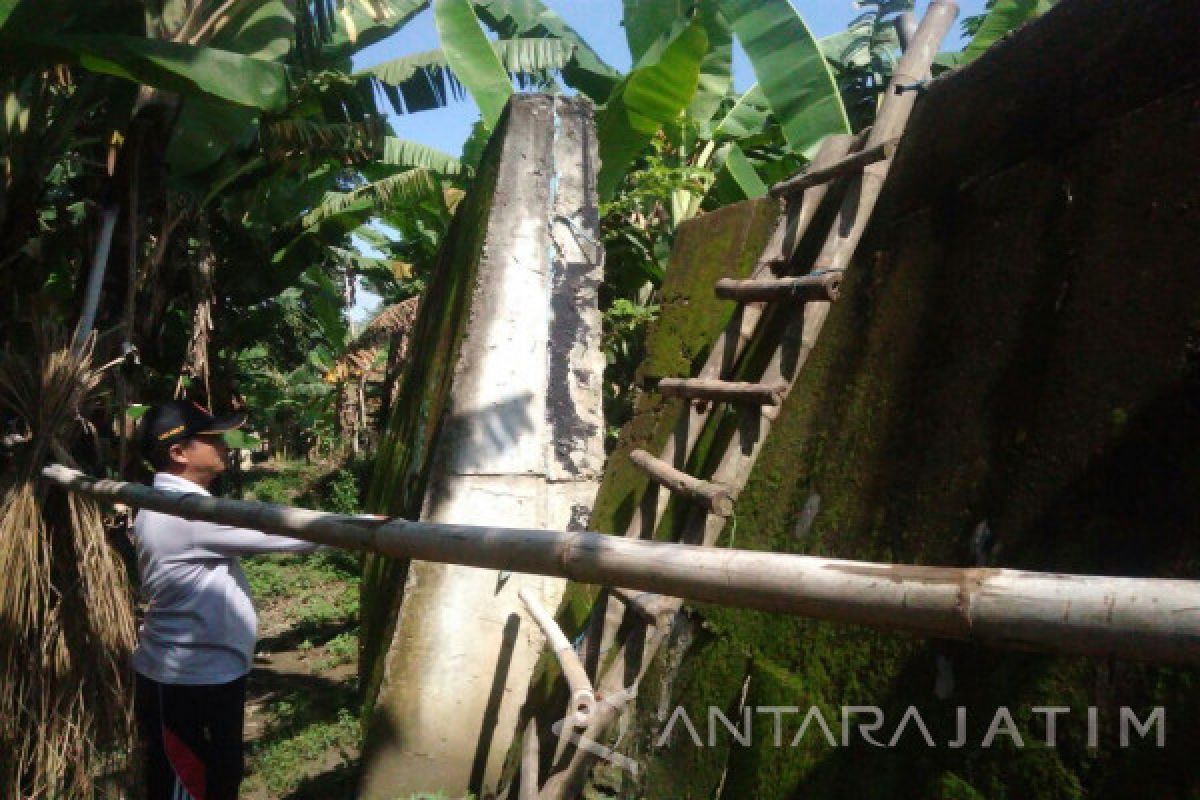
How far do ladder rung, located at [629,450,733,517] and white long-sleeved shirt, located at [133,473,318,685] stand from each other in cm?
113

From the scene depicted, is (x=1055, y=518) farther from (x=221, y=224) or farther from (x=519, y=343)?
(x=221, y=224)

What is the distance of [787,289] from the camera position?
269 centimetres

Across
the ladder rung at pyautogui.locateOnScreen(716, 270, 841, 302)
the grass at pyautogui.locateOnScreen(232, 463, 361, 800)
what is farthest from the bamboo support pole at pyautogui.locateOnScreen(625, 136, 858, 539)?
the grass at pyautogui.locateOnScreen(232, 463, 361, 800)

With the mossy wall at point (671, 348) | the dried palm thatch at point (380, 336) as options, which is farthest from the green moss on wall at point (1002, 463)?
the dried palm thatch at point (380, 336)

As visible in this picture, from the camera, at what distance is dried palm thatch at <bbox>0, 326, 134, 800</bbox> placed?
2.74 m

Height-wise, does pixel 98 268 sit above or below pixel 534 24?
below

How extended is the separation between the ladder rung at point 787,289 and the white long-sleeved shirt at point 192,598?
5.04ft

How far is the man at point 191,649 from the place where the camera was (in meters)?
2.64

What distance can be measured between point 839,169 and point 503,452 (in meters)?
1.78

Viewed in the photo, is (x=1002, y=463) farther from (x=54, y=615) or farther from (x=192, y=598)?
(x=54, y=615)

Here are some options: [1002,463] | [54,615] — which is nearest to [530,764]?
[54,615]

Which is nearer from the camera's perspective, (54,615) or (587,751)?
(587,751)

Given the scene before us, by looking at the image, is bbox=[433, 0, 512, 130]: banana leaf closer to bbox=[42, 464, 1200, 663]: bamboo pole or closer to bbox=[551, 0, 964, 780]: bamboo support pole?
bbox=[551, 0, 964, 780]: bamboo support pole

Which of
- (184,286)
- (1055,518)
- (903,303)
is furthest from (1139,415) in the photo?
(184,286)
